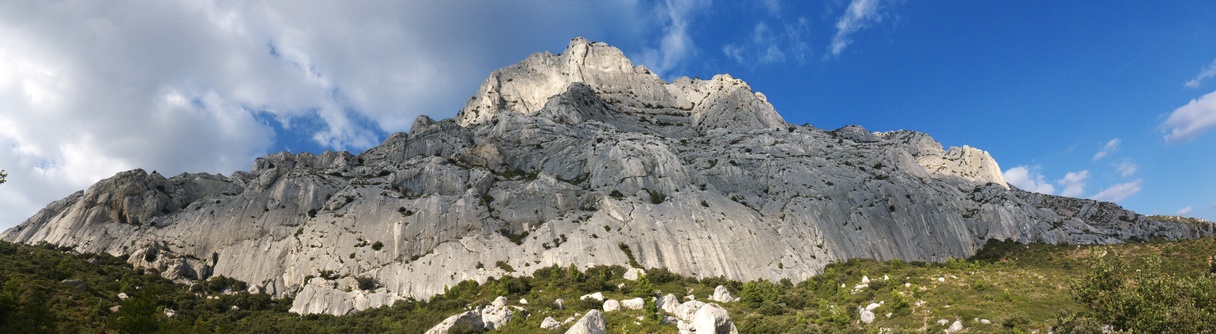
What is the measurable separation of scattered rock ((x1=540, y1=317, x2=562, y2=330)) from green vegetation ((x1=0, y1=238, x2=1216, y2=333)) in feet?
3.38

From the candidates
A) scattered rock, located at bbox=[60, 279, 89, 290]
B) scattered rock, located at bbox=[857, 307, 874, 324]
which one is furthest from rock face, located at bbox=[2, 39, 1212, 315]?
scattered rock, located at bbox=[857, 307, 874, 324]

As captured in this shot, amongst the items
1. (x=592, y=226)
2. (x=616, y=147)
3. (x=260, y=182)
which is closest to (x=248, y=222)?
(x=260, y=182)

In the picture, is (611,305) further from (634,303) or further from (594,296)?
(594,296)

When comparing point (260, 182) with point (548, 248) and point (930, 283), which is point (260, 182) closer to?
point (548, 248)

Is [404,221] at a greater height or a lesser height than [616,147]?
lesser

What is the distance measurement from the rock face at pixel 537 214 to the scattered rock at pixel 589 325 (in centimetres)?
3657

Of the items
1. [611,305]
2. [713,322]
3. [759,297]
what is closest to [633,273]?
[611,305]

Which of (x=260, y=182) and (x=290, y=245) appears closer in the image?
(x=290, y=245)

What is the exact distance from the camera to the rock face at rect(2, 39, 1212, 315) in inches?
3883

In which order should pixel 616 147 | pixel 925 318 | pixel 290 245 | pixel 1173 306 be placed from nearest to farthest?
pixel 1173 306 → pixel 925 318 → pixel 290 245 → pixel 616 147

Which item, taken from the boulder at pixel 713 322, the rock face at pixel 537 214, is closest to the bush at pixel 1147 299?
the boulder at pixel 713 322

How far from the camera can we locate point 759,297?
265ft

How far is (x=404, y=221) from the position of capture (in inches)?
4104

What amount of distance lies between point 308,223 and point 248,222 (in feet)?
36.8
